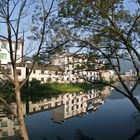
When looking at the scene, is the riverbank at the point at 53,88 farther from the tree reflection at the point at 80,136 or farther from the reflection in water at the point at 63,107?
A: the tree reflection at the point at 80,136

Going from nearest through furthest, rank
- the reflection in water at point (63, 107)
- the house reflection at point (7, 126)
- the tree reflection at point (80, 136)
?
the tree reflection at point (80, 136) → the house reflection at point (7, 126) → the reflection in water at point (63, 107)

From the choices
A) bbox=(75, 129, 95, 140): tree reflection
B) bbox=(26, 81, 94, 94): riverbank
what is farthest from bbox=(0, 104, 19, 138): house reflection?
bbox=(26, 81, 94, 94): riverbank

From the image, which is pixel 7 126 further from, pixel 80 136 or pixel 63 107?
pixel 63 107

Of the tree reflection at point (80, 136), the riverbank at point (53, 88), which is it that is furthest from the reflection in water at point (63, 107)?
the riverbank at point (53, 88)

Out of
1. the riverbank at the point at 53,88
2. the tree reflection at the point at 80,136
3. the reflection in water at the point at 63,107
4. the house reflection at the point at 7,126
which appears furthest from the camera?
the riverbank at the point at 53,88

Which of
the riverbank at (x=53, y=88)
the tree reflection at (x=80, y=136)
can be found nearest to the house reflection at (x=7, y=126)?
the tree reflection at (x=80, y=136)

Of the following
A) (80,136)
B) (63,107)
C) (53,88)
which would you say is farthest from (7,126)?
(53,88)

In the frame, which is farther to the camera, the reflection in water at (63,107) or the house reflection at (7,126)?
the reflection in water at (63,107)

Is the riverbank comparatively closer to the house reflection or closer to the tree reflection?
the house reflection

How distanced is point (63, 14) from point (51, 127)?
37.6 feet

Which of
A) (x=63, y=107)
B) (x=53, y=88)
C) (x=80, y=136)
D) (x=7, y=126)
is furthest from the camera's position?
(x=53, y=88)

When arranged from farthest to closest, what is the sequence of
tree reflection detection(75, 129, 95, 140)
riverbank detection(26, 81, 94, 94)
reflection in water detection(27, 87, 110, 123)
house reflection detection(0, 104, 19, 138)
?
1. riverbank detection(26, 81, 94, 94)
2. reflection in water detection(27, 87, 110, 123)
3. house reflection detection(0, 104, 19, 138)
4. tree reflection detection(75, 129, 95, 140)

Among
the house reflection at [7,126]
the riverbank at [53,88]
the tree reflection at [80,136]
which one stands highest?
the riverbank at [53,88]

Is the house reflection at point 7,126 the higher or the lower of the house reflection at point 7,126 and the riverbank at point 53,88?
the lower
